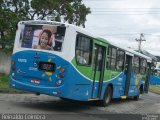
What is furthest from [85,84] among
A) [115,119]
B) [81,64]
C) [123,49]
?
[123,49]

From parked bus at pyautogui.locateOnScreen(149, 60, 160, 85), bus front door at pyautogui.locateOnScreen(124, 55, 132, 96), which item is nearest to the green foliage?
parked bus at pyautogui.locateOnScreen(149, 60, 160, 85)

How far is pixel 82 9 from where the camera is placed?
3391 cm

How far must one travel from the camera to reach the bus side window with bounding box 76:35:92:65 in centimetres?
1496

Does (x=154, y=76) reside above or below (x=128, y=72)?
below

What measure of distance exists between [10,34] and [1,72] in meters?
3.86

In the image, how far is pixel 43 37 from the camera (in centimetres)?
1493

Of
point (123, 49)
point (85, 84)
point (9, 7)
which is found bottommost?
point (85, 84)

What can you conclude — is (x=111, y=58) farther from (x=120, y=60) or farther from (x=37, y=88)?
(x=37, y=88)

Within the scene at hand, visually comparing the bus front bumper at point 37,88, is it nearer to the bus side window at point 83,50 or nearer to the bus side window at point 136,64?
the bus side window at point 83,50

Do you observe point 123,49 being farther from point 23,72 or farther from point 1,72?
point 1,72

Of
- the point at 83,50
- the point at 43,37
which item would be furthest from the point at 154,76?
the point at 43,37

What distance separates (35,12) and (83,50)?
59.6 feet

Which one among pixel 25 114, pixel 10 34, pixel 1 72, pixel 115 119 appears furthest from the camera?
pixel 1 72

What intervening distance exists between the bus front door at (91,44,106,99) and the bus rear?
89.0 inches
